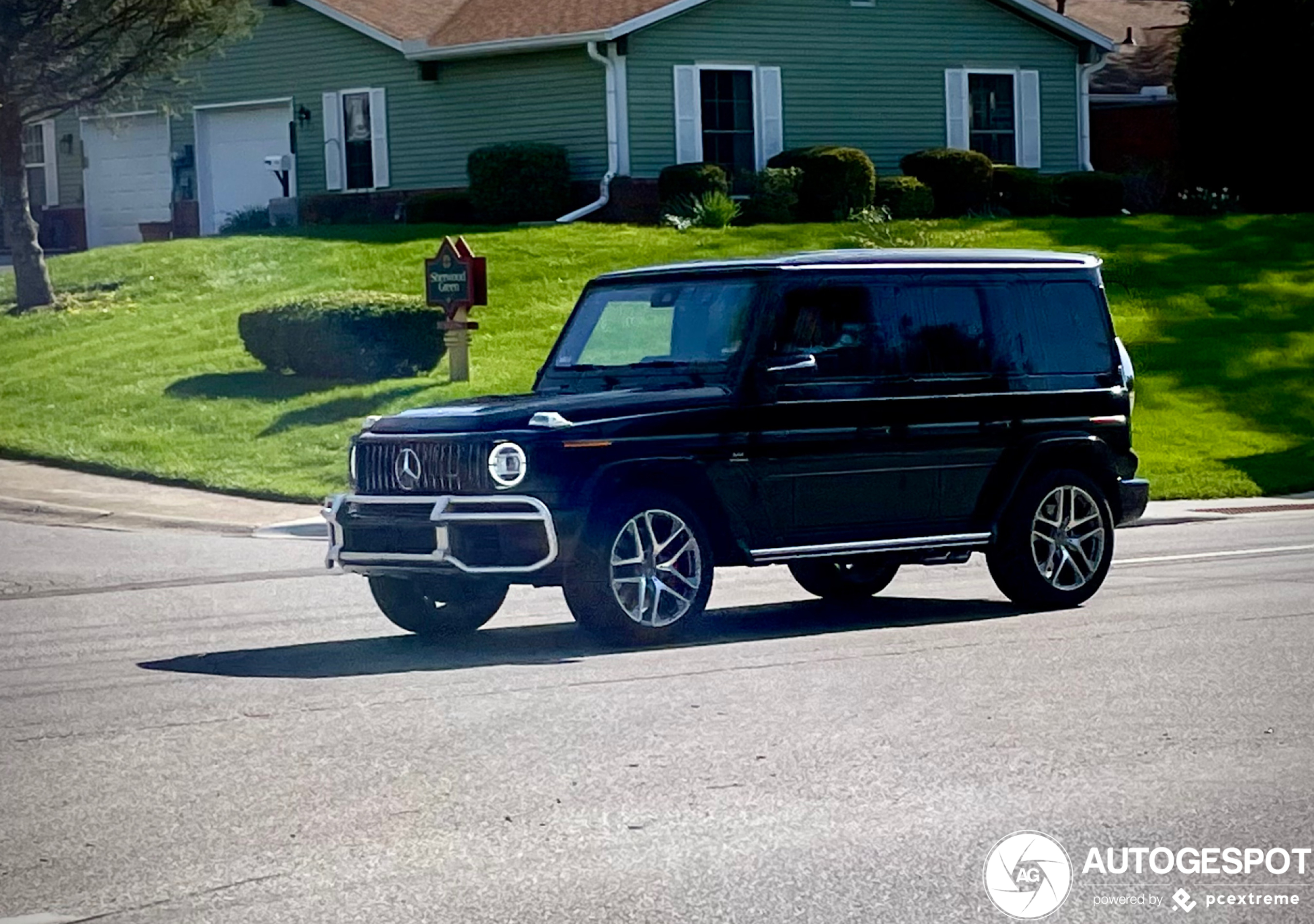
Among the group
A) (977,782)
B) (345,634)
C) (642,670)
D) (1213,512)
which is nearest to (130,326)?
(1213,512)

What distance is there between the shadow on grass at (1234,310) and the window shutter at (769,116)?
525cm

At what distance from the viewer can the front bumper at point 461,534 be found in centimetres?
1101

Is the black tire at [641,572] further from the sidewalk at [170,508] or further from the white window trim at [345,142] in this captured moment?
the white window trim at [345,142]

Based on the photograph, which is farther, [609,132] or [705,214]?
[609,132]

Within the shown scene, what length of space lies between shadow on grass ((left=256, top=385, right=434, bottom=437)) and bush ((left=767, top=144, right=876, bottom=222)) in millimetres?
13783

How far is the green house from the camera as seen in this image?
122ft

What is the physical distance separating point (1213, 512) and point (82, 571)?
35.1 ft

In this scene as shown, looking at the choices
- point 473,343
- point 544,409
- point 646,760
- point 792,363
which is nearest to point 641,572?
point 544,409

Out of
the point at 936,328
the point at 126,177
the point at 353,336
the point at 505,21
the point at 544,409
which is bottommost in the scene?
the point at 353,336

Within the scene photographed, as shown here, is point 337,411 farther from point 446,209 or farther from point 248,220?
point 248,220

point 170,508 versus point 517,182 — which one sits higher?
point 517,182

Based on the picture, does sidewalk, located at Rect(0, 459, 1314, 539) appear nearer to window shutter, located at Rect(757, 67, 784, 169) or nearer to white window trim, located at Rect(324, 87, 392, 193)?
window shutter, located at Rect(757, 67, 784, 169)

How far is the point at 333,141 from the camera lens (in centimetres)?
4044

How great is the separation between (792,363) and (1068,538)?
2.27m
